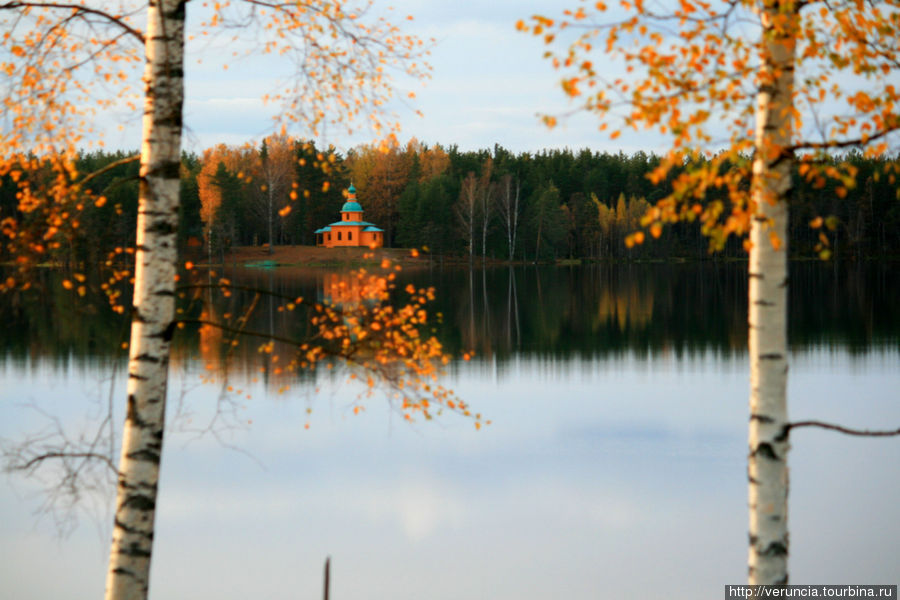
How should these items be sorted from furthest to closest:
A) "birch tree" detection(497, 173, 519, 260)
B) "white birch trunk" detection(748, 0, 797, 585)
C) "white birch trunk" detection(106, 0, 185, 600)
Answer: "birch tree" detection(497, 173, 519, 260)
"white birch trunk" detection(106, 0, 185, 600)
"white birch trunk" detection(748, 0, 797, 585)

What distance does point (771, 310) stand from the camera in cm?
541

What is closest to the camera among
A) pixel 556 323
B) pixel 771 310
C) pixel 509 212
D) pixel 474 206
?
pixel 771 310

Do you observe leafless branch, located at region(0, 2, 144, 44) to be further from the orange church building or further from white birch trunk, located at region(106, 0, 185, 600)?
the orange church building

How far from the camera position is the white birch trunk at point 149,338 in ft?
19.9

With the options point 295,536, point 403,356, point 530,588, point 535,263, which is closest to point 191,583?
point 295,536

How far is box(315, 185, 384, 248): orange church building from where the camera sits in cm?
9506

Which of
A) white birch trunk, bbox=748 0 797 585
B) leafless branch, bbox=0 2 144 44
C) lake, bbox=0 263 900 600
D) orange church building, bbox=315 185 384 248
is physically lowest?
lake, bbox=0 263 900 600

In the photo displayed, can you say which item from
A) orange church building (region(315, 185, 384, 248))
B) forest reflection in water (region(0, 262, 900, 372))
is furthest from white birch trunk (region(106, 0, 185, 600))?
orange church building (region(315, 185, 384, 248))

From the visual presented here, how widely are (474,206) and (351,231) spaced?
1449 centimetres

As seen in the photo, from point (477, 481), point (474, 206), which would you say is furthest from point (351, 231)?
point (477, 481)

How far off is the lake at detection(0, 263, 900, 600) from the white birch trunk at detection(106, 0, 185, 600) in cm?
58

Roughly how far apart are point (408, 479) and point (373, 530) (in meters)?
2.46

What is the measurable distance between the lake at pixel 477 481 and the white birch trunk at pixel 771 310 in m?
4.41

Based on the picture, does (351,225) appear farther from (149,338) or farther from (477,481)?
(149,338)
